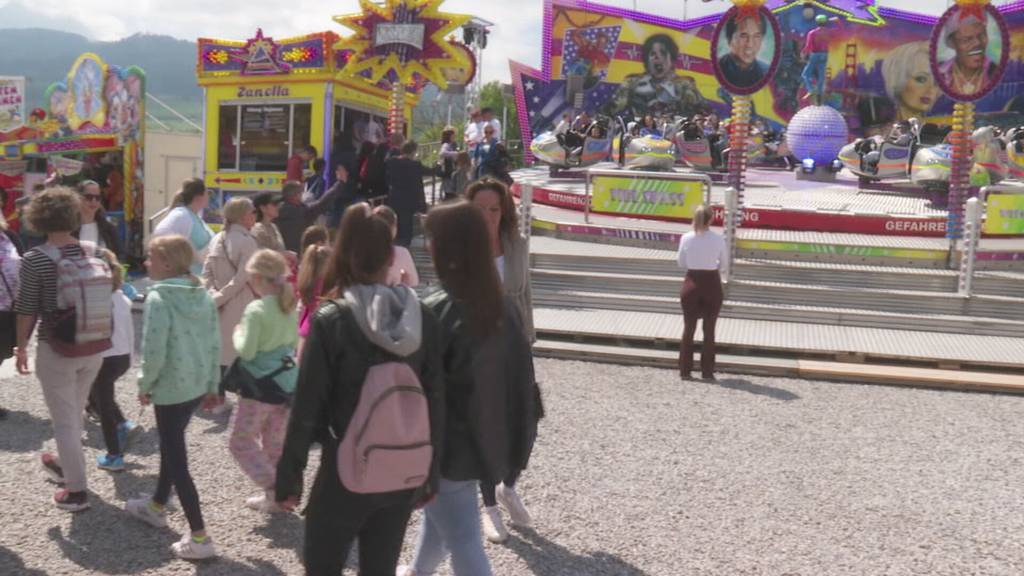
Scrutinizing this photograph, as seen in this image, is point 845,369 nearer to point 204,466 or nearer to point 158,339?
point 204,466

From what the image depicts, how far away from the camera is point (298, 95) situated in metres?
14.5

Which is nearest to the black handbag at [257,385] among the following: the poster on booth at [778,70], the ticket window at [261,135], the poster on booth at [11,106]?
the ticket window at [261,135]

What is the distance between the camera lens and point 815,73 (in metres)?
34.6

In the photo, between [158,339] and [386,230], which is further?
[158,339]

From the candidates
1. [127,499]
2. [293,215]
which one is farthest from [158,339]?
[293,215]

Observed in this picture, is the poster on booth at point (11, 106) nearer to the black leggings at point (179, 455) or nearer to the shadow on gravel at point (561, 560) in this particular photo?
the black leggings at point (179, 455)

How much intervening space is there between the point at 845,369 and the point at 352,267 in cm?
672

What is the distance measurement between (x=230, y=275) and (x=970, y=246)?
789cm

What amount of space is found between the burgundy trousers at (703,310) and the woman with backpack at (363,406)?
5.62 meters

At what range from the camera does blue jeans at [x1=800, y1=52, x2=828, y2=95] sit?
33.7 meters

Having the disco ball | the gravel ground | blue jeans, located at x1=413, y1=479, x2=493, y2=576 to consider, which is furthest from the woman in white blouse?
the disco ball

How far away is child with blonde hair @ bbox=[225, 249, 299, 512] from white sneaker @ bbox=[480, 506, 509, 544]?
1.02 metres

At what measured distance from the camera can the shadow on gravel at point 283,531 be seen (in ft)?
14.4

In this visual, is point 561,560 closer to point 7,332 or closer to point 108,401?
point 108,401
